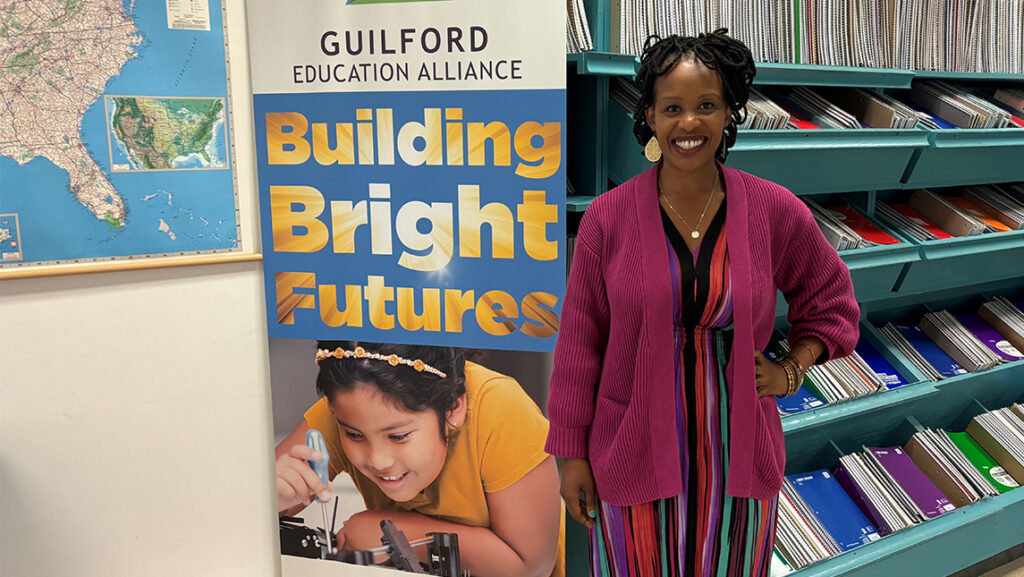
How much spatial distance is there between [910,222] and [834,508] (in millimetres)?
1067

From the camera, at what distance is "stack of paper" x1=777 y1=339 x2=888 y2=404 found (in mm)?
2346

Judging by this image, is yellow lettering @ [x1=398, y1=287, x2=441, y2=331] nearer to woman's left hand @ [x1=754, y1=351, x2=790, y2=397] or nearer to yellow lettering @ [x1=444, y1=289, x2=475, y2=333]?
yellow lettering @ [x1=444, y1=289, x2=475, y2=333]

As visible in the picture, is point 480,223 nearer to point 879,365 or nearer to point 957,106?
point 879,365

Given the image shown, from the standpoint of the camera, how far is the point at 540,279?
6.43ft

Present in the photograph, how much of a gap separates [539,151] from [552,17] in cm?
34

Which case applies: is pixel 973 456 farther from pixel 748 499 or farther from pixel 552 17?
pixel 552 17

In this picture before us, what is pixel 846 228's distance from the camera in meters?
2.31

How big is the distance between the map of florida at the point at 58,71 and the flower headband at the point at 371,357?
798 millimetres

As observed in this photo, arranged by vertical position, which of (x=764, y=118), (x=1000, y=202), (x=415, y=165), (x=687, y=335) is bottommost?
(x=687, y=335)

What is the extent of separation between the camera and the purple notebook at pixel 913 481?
96.7 inches

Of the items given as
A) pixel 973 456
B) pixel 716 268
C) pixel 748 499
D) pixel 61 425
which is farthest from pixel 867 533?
pixel 61 425

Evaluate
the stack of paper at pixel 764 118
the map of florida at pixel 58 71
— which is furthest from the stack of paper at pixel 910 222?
the map of florida at pixel 58 71

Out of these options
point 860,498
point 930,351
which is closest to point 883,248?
point 930,351

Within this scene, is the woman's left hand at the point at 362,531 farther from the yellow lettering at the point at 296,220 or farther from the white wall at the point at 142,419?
the yellow lettering at the point at 296,220
